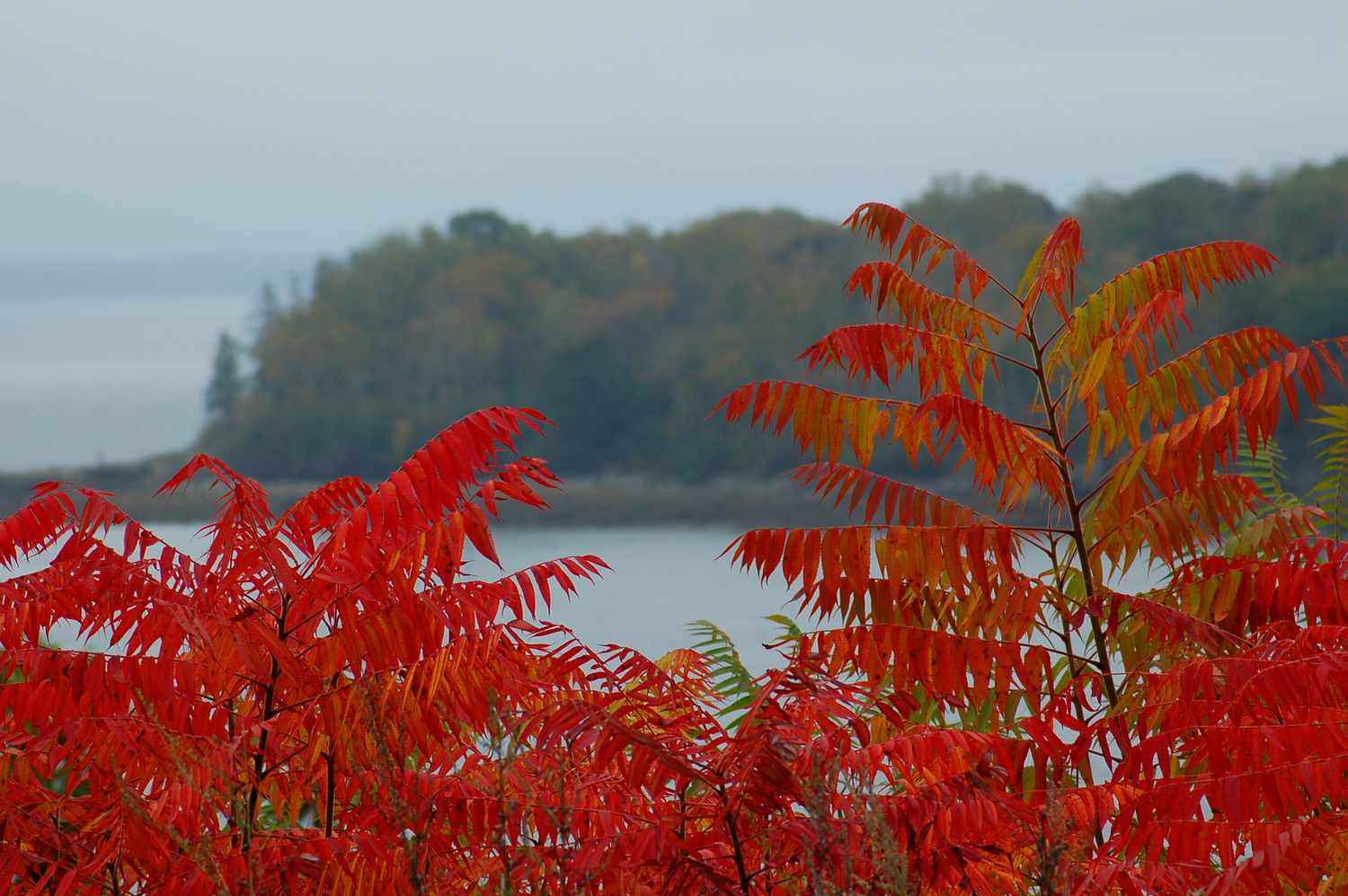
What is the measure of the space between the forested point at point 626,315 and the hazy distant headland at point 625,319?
7 cm

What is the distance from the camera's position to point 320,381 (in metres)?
42.5

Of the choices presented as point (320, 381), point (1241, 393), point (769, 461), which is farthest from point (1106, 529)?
point (320, 381)

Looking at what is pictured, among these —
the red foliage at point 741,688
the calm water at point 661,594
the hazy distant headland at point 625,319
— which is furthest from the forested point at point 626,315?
the red foliage at point 741,688

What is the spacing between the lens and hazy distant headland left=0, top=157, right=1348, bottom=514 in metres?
37.5

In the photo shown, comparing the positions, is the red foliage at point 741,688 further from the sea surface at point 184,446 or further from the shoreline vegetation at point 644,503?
the shoreline vegetation at point 644,503

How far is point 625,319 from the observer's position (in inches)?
1630

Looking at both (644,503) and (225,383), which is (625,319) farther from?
(225,383)

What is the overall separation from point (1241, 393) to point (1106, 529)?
85 cm

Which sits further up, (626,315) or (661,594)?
(626,315)

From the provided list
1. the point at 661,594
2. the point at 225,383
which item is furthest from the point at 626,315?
the point at 661,594

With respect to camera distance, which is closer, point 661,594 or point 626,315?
point 661,594

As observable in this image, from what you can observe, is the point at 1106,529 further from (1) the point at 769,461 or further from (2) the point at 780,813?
(1) the point at 769,461

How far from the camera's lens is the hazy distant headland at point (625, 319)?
123 ft

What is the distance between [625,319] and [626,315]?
38 centimetres
